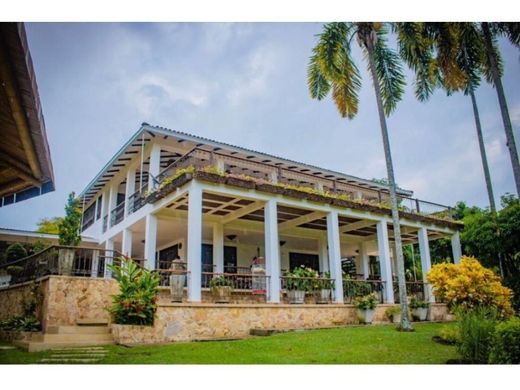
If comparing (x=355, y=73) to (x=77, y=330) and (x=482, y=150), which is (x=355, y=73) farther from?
(x=77, y=330)

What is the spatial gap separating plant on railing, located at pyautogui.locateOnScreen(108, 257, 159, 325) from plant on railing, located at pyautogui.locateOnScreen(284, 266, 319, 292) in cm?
351

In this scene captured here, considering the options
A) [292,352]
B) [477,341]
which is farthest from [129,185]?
[477,341]

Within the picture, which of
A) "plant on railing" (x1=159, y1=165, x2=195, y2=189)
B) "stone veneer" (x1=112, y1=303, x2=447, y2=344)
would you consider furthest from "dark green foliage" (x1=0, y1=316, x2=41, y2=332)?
"plant on railing" (x1=159, y1=165, x2=195, y2=189)

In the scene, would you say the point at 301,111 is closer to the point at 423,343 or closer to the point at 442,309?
the point at 423,343

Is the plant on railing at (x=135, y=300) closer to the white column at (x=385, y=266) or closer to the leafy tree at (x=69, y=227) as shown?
the leafy tree at (x=69, y=227)

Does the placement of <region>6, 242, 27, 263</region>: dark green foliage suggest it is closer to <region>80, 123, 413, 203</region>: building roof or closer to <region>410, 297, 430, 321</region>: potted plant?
<region>80, 123, 413, 203</region>: building roof

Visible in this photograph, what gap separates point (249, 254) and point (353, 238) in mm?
4185

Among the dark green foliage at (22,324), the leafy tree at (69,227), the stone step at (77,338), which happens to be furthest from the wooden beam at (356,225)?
the dark green foliage at (22,324)

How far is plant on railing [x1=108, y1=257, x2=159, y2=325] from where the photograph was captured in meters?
7.62

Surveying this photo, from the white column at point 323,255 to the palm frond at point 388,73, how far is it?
585 cm

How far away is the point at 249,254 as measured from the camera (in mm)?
15219

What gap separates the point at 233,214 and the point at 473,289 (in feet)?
20.9

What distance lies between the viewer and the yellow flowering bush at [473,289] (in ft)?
29.5
